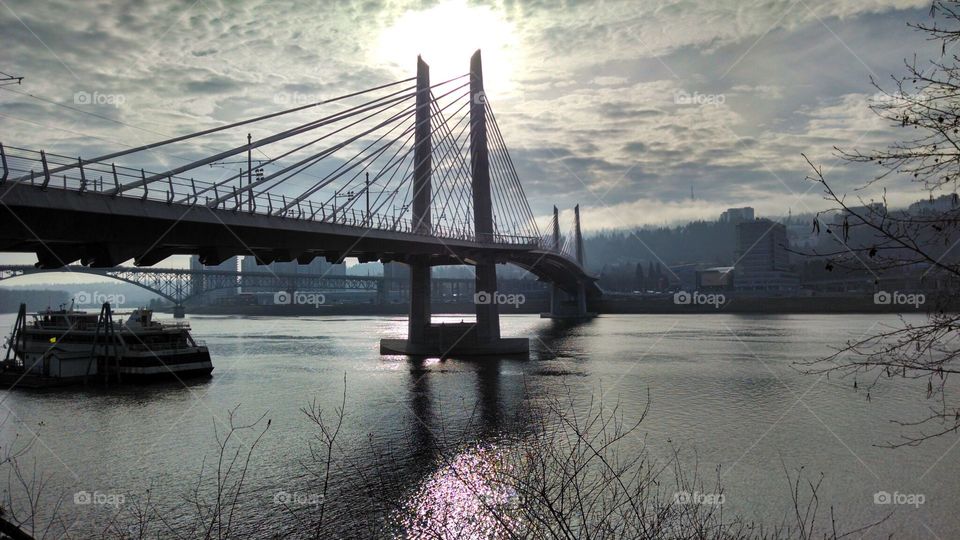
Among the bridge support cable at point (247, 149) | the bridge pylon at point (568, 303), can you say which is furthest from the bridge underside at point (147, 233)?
the bridge pylon at point (568, 303)

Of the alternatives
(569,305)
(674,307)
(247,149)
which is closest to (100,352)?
(247,149)

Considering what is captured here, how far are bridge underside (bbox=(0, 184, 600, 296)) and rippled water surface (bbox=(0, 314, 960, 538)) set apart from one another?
25.4ft

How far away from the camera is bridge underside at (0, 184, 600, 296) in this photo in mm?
21922

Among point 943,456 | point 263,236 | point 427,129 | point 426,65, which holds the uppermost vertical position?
point 426,65

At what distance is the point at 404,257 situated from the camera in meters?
57.1

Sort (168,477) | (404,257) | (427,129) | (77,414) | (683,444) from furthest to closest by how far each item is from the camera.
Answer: (427,129) < (404,257) < (77,414) < (683,444) < (168,477)

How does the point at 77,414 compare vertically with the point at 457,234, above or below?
below

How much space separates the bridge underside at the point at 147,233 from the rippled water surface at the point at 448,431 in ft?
25.4

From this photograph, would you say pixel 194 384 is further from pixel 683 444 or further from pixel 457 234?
pixel 683 444

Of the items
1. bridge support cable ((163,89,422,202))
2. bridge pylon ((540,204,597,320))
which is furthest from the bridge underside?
bridge pylon ((540,204,597,320))

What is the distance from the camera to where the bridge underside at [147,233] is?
863 inches

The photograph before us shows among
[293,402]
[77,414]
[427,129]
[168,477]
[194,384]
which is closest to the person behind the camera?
[168,477]

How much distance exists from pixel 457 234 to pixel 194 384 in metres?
24.3

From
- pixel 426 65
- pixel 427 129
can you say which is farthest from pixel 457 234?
pixel 426 65
